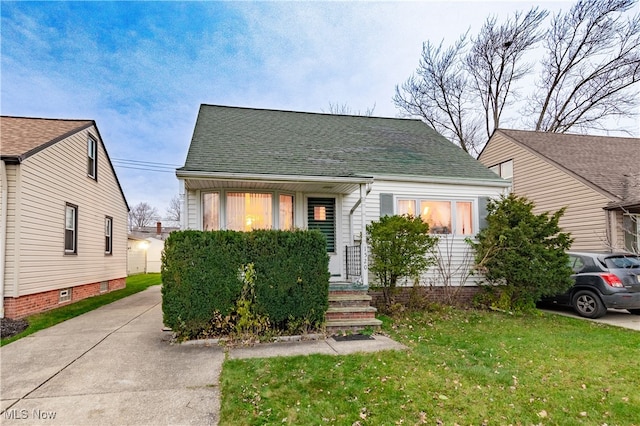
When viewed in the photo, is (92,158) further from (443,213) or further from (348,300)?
(443,213)

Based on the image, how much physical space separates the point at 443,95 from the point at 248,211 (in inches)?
684

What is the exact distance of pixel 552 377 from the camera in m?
3.96

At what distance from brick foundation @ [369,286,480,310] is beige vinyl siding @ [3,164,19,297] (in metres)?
7.67

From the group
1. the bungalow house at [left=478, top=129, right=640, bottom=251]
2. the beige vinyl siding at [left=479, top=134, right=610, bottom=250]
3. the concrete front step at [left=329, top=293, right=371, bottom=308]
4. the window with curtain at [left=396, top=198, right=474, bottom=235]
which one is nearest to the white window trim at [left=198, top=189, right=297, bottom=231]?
the concrete front step at [left=329, top=293, right=371, bottom=308]

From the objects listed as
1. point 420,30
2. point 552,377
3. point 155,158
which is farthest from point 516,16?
point 155,158

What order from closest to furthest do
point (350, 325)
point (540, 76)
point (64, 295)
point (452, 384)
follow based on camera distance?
point (452, 384), point (350, 325), point (64, 295), point (540, 76)

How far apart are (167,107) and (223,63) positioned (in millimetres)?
11310

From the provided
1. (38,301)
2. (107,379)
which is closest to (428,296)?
(107,379)

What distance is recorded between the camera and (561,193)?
466 inches

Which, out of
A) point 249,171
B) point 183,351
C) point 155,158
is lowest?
point 183,351

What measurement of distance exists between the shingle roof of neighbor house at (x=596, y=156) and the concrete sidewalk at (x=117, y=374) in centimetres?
999

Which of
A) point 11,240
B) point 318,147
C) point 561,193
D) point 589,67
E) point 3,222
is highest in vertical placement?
point 589,67

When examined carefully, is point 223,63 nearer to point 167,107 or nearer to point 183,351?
point 167,107

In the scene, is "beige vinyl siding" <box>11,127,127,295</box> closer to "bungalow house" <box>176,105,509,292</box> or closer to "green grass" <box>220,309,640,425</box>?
"bungalow house" <box>176,105,509,292</box>
